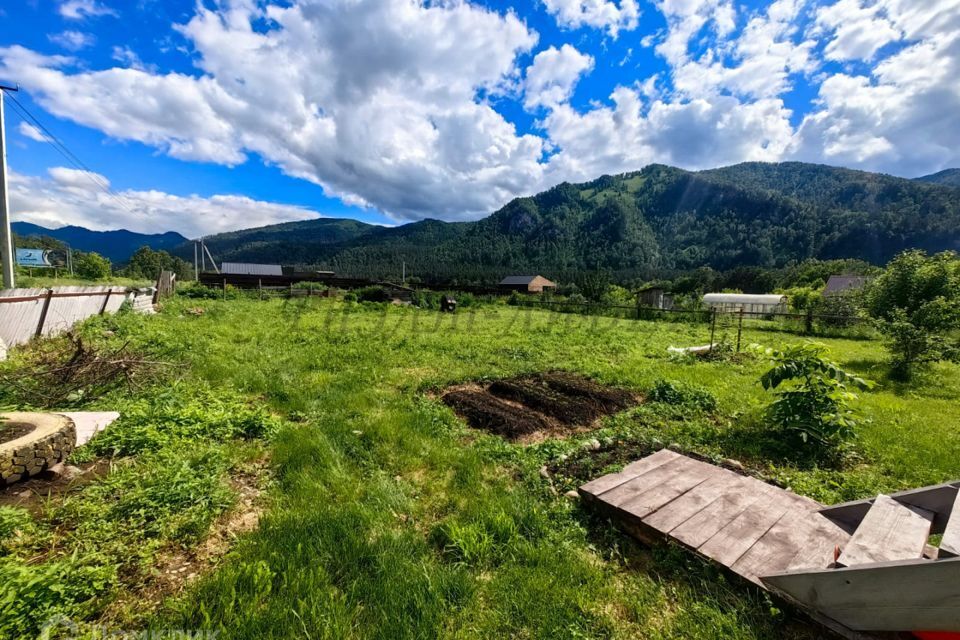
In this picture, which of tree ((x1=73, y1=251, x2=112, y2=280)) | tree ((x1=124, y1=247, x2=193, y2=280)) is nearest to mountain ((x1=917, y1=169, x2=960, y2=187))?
tree ((x1=73, y1=251, x2=112, y2=280))

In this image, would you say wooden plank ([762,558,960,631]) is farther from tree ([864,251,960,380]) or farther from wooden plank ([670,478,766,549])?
tree ([864,251,960,380])

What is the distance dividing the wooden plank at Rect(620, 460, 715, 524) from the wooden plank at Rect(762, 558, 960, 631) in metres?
0.99

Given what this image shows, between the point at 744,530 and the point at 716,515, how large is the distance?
0.20 meters

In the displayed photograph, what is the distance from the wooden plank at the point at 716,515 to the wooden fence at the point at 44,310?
10.2 m

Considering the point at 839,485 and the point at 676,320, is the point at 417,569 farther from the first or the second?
the point at 676,320

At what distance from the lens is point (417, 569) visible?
2469 millimetres

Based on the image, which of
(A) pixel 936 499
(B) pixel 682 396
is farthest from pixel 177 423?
(B) pixel 682 396

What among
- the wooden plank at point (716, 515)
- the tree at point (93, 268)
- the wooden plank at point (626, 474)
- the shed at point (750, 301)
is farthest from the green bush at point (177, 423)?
the tree at point (93, 268)

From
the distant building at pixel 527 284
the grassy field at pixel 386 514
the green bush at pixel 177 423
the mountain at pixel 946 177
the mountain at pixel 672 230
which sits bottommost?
the grassy field at pixel 386 514

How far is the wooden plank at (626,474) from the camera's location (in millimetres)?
3303

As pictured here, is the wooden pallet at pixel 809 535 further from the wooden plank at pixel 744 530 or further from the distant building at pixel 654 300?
the distant building at pixel 654 300

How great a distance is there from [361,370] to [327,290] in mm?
23113

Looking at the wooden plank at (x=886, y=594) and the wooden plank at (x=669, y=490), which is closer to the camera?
the wooden plank at (x=886, y=594)

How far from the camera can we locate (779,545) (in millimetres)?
2576
